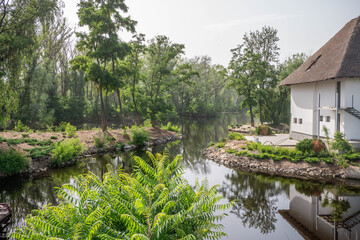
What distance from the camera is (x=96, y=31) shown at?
88.9 feet

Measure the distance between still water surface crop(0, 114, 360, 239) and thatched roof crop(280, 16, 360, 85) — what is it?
29.2 feet

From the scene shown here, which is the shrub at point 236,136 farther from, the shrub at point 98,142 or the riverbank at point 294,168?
the shrub at point 98,142

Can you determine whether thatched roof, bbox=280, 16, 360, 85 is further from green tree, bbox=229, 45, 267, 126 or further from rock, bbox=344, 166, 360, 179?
A: green tree, bbox=229, 45, 267, 126

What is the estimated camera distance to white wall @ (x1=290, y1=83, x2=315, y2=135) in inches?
913

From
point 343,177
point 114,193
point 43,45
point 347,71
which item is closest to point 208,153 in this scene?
point 343,177

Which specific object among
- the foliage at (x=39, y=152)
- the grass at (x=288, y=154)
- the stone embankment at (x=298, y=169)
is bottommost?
the stone embankment at (x=298, y=169)

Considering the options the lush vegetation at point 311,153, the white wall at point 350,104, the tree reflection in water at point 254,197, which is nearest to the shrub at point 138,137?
the lush vegetation at point 311,153

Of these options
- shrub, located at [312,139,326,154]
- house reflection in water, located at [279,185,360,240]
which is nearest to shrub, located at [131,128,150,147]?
shrub, located at [312,139,326,154]

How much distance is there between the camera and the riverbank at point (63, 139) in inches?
726

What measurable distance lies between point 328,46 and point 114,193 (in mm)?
24824

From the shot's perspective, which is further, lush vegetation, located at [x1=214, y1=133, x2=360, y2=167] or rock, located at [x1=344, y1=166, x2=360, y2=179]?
lush vegetation, located at [x1=214, y1=133, x2=360, y2=167]

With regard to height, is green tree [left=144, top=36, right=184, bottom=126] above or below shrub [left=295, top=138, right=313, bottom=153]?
above

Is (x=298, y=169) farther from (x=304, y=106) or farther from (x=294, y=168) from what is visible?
(x=304, y=106)

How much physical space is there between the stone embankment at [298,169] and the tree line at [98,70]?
15.4 m
